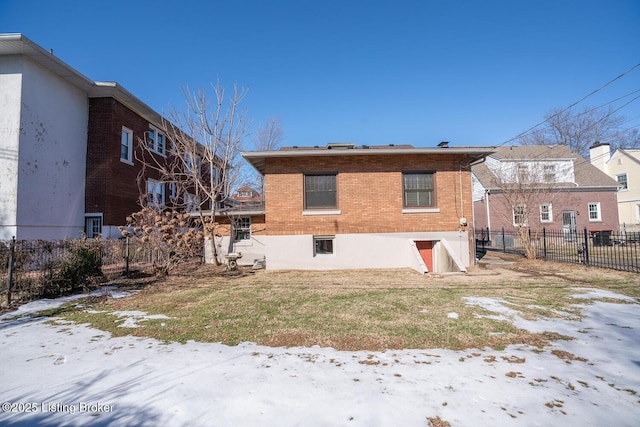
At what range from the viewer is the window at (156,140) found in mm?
20775

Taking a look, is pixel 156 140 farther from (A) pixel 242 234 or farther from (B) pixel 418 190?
(B) pixel 418 190

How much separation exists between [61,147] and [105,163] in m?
2.01

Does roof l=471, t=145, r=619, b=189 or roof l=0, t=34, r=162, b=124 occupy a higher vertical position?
roof l=0, t=34, r=162, b=124

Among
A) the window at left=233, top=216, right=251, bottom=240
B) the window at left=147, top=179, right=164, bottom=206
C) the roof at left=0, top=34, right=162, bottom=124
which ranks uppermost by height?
the roof at left=0, top=34, right=162, bottom=124

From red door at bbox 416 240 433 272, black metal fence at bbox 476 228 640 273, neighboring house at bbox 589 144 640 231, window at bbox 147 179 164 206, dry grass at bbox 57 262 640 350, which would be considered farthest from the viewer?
neighboring house at bbox 589 144 640 231

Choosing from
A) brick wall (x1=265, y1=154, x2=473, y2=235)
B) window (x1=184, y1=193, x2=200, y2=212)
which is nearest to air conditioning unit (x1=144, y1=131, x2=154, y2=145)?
window (x1=184, y1=193, x2=200, y2=212)

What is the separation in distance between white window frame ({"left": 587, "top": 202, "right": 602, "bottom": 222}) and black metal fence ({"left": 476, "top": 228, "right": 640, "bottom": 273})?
3.13m

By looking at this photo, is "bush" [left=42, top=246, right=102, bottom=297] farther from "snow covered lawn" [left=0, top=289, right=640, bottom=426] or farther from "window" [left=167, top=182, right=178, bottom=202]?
"window" [left=167, top=182, right=178, bottom=202]

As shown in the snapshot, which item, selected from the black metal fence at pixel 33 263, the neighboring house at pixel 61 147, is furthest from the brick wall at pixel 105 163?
the black metal fence at pixel 33 263

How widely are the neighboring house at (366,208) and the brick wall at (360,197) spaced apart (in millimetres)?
41

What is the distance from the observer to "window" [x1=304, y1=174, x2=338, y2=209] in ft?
42.4

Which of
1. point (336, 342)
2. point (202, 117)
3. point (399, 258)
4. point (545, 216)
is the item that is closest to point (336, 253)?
point (399, 258)

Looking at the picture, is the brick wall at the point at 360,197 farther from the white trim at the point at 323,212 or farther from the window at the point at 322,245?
the window at the point at 322,245

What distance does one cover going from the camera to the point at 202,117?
1478 centimetres
